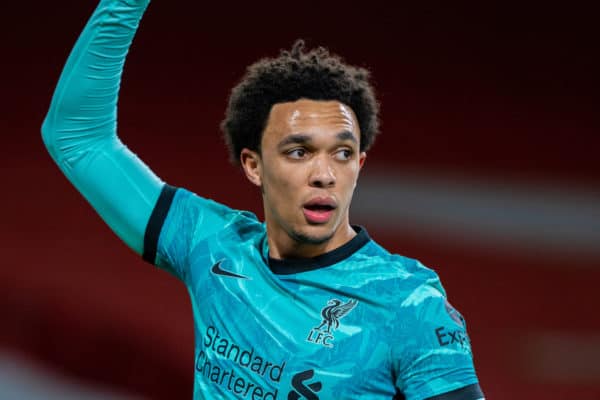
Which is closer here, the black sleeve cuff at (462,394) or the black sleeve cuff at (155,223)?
the black sleeve cuff at (462,394)

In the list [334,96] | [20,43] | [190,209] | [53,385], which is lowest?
[53,385]

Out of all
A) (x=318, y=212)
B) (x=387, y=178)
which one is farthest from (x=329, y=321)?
(x=387, y=178)

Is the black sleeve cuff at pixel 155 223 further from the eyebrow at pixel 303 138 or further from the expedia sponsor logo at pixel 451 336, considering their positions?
the expedia sponsor logo at pixel 451 336

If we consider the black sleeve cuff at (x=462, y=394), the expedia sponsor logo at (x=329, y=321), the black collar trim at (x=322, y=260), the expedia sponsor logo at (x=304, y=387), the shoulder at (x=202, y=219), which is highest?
the shoulder at (x=202, y=219)

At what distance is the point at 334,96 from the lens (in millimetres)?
1021

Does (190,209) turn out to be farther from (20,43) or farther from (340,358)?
(20,43)

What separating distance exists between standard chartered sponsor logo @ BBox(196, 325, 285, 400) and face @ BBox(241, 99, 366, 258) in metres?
0.14

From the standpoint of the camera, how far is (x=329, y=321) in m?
0.94

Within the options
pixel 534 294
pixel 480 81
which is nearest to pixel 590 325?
pixel 534 294

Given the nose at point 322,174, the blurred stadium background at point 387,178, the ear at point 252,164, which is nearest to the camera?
the nose at point 322,174

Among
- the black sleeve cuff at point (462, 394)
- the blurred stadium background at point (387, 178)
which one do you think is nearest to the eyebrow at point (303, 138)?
the black sleeve cuff at point (462, 394)

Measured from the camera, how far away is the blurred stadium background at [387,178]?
1739 mm

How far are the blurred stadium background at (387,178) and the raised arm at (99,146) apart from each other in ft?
2.31

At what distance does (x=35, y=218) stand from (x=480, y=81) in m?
1.10
